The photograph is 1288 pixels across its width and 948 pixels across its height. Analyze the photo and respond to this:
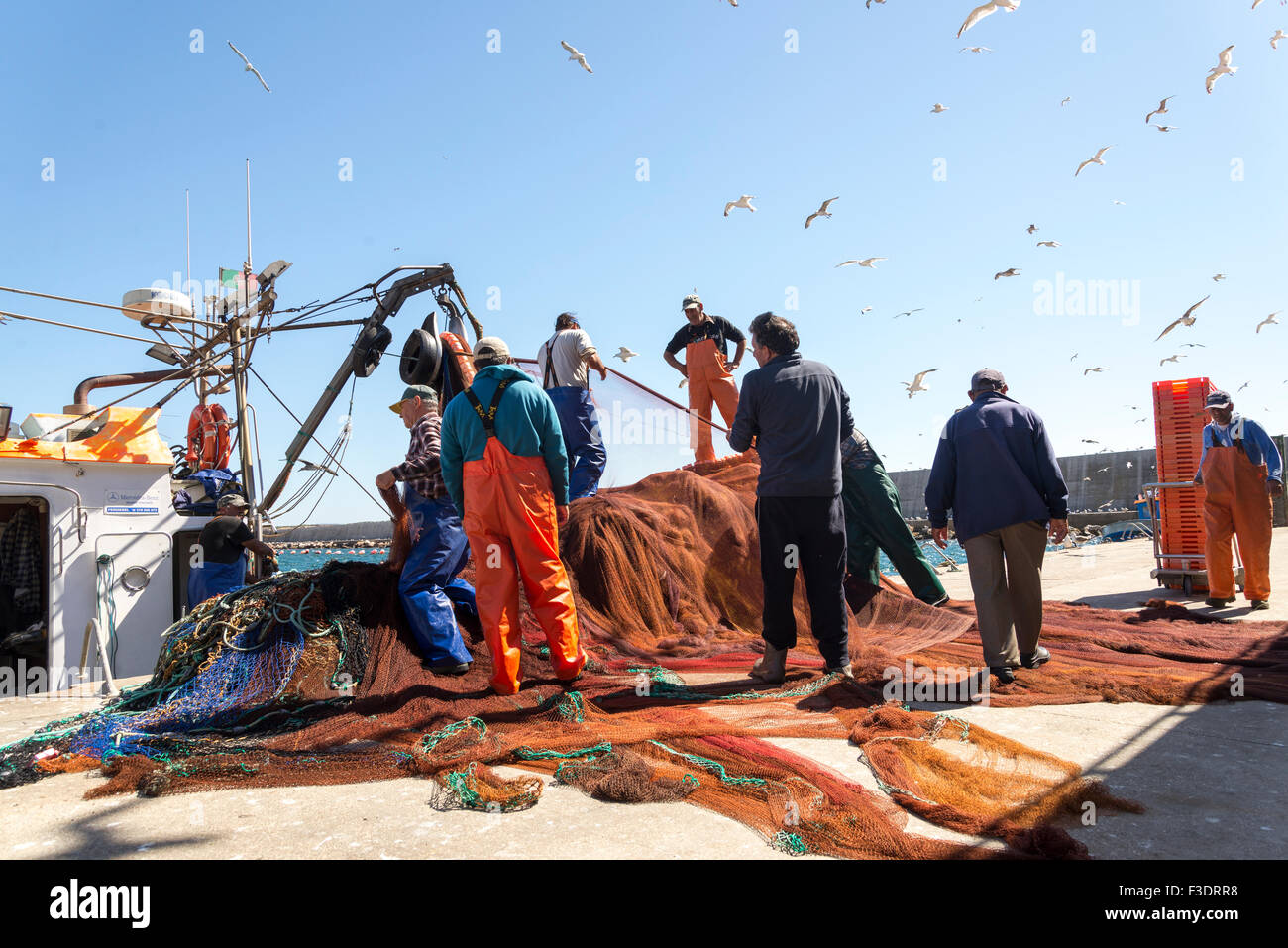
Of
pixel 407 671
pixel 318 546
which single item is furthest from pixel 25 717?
pixel 318 546

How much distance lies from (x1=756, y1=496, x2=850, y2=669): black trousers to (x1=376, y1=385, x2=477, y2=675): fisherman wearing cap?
1695mm

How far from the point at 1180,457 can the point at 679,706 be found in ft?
22.9

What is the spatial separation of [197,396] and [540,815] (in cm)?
→ 928

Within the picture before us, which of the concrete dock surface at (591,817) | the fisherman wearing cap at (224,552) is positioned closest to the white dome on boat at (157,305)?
the fisherman wearing cap at (224,552)

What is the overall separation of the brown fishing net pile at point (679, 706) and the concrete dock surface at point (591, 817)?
3.5 inches

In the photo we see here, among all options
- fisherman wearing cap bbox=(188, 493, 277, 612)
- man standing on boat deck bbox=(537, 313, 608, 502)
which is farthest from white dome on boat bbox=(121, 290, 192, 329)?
man standing on boat deck bbox=(537, 313, 608, 502)

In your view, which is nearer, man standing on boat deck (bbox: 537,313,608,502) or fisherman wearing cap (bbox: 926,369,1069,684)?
fisherman wearing cap (bbox: 926,369,1069,684)

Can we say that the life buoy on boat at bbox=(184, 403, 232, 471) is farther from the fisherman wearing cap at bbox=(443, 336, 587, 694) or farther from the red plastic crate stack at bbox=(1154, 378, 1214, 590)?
the red plastic crate stack at bbox=(1154, 378, 1214, 590)

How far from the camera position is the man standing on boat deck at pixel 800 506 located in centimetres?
419

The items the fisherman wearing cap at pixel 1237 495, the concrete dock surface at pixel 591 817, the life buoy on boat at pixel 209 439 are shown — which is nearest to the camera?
the concrete dock surface at pixel 591 817

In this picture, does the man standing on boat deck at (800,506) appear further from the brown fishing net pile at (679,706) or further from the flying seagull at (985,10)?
the flying seagull at (985,10)

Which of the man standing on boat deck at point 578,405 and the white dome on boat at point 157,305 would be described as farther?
A: the white dome on boat at point 157,305

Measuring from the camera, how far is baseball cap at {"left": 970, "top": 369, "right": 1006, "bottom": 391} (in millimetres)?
4555

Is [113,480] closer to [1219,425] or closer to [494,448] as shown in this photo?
[494,448]
